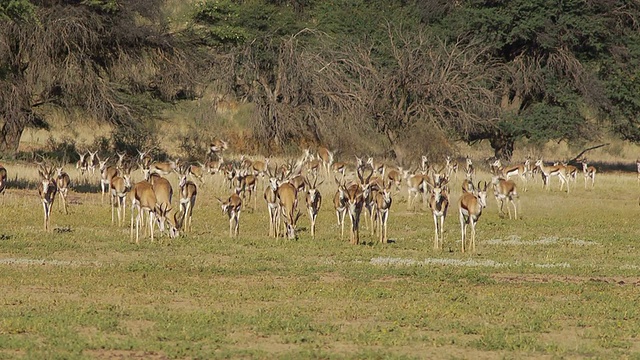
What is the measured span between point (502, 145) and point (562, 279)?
35409mm

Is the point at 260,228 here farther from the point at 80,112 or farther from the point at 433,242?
the point at 80,112

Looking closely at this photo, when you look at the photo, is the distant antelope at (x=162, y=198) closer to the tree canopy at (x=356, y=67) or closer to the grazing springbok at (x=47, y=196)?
the grazing springbok at (x=47, y=196)

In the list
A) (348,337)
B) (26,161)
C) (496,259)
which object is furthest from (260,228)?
(26,161)

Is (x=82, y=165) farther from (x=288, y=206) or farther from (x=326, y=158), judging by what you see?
(x=288, y=206)

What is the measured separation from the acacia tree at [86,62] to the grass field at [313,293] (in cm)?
1272

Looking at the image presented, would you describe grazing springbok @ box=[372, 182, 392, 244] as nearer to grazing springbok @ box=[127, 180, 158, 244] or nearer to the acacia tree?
grazing springbok @ box=[127, 180, 158, 244]

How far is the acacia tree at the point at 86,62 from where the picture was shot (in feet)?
131

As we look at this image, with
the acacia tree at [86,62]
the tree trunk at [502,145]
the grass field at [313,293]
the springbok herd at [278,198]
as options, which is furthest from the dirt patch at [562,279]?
the tree trunk at [502,145]

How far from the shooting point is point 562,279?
19.3 metres

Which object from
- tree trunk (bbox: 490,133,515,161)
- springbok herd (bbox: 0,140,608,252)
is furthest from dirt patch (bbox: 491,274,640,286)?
tree trunk (bbox: 490,133,515,161)

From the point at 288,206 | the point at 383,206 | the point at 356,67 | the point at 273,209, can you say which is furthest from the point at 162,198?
the point at 356,67

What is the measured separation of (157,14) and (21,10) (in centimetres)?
1263

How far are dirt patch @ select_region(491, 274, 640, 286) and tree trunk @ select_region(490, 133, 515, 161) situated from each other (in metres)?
34.0

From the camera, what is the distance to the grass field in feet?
43.2
